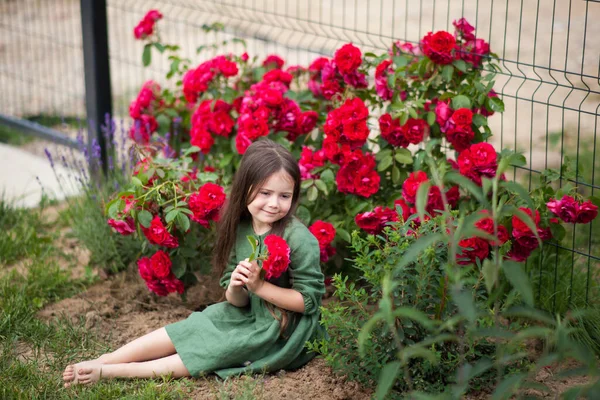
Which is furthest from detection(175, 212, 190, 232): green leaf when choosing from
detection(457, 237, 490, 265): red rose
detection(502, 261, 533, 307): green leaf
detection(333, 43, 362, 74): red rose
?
detection(502, 261, 533, 307): green leaf

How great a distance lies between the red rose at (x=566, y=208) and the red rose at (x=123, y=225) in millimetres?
1641

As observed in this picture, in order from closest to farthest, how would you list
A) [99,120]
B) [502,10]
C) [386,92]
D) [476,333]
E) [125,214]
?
[476,333]
[125,214]
[386,92]
[99,120]
[502,10]

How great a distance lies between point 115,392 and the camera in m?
2.68

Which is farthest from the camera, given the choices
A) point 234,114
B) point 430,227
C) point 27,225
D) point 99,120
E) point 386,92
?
point 99,120

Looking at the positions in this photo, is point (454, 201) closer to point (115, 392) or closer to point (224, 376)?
point (224, 376)

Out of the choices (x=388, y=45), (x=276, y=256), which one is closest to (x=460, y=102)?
(x=276, y=256)

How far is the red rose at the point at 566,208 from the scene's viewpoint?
9.37 ft

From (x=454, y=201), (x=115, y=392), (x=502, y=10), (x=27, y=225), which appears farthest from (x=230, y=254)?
(x=502, y=10)

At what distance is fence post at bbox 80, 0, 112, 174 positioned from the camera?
4.61m

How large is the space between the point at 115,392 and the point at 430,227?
48.2 inches

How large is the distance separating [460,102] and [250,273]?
3.83 ft

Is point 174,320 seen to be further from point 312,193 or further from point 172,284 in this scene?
point 312,193

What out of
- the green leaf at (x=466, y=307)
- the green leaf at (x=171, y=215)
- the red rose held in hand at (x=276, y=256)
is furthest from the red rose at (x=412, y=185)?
the green leaf at (x=466, y=307)

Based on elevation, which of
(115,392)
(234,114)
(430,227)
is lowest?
(115,392)
